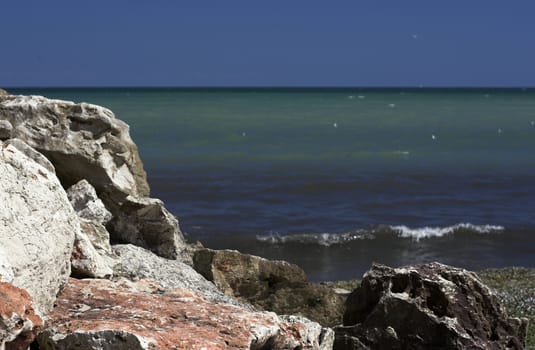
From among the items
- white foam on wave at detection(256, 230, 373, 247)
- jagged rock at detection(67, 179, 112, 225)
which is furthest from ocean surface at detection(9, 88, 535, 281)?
jagged rock at detection(67, 179, 112, 225)

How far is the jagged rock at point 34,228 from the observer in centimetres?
548

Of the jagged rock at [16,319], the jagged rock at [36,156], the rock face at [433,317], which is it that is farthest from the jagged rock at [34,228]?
the rock face at [433,317]

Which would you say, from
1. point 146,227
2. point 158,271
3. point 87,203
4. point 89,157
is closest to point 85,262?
point 158,271

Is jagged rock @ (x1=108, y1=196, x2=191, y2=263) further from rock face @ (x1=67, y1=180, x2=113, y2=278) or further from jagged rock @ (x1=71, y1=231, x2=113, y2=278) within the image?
jagged rock @ (x1=71, y1=231, x2=113, y2=278)

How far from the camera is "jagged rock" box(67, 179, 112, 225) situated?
905 cm

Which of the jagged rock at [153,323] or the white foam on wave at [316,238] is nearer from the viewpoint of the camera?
the jagged rock at [153,323]

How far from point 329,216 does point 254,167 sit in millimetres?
12473

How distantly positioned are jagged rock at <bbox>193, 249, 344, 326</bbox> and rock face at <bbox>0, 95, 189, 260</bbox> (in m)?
0.46

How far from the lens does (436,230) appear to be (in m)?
23.6

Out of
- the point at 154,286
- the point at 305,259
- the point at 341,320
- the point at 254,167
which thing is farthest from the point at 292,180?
the point at 154,286

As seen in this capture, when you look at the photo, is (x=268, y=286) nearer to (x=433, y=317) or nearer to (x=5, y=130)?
(x=433, y=317)

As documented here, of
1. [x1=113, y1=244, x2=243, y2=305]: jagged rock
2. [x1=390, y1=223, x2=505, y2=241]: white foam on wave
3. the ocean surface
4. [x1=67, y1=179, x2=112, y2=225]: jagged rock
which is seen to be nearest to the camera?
[x1=113, y1=244, x2=243, y2=305]: jagged rock

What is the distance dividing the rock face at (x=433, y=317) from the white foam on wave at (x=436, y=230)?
1412 cm

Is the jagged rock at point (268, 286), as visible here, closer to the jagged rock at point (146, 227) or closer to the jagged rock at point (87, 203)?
the jagged rock at point (146, 227)
